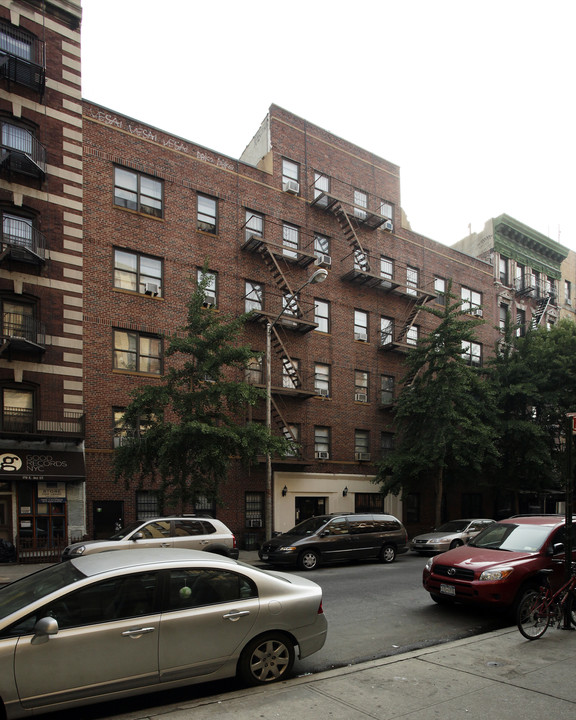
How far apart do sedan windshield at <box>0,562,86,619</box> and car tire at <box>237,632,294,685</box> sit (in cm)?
191

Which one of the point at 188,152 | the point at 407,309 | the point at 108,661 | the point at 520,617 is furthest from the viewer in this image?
the point at 407,309

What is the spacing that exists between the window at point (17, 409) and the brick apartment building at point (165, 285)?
6cm

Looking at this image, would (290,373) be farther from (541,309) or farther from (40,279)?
(541,309)

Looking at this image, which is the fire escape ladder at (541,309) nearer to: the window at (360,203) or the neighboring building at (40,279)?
the window at (360,203)

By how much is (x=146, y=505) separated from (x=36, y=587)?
16.0 m

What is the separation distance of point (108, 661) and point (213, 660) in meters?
1.05

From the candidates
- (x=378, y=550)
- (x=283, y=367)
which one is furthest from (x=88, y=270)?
(x=378, y=550)

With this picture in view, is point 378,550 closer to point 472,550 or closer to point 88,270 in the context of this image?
point 472,550

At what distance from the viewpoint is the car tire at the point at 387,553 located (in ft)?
59.3

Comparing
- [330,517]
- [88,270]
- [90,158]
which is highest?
[90,158]

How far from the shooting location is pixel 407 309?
31312 millimetres

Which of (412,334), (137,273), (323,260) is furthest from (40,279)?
(412,334)

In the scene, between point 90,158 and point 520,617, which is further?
point 90,158

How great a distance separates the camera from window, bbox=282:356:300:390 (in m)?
24.5
